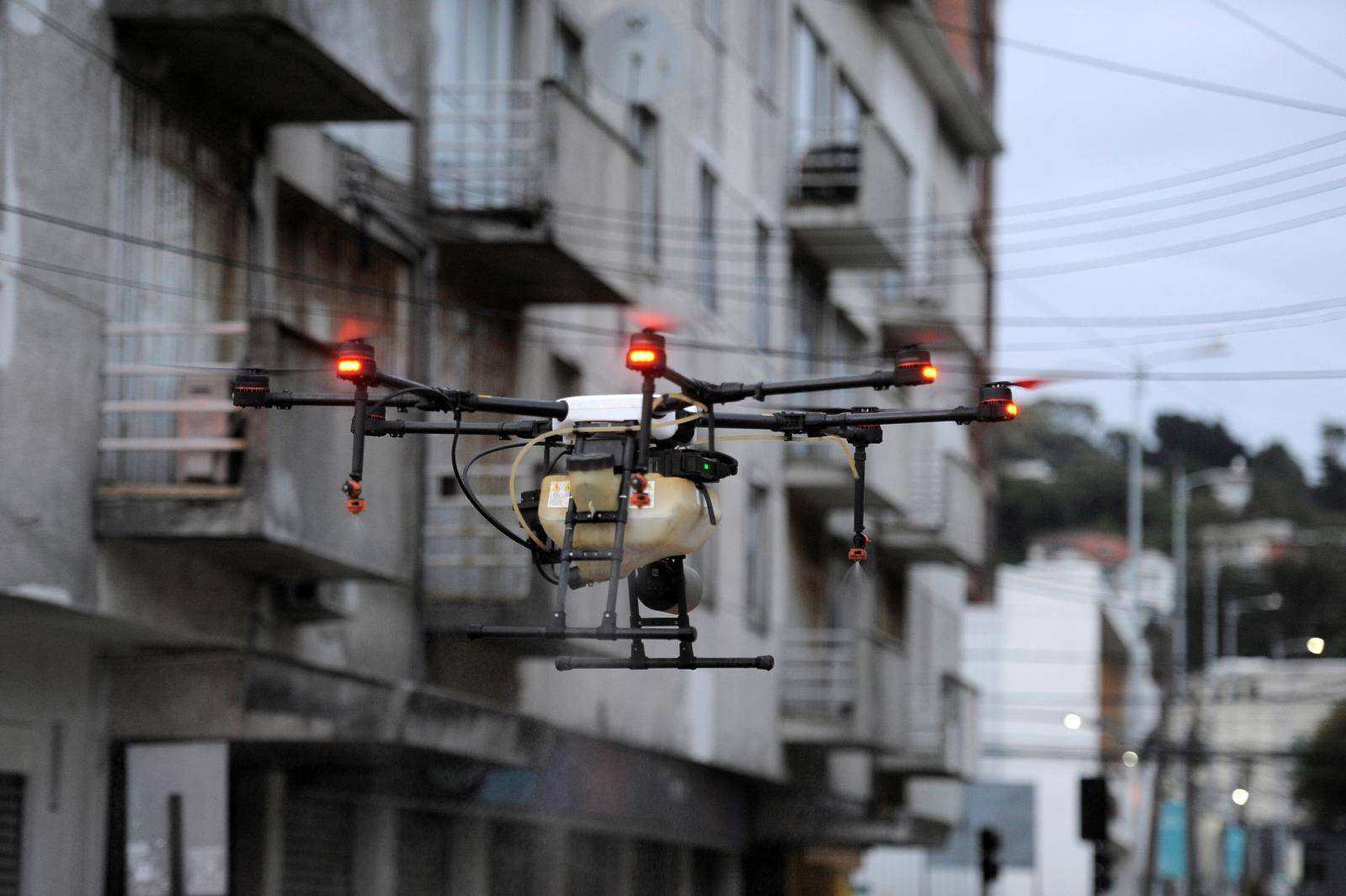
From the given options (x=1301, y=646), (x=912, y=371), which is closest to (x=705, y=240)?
(x=912, y=371)

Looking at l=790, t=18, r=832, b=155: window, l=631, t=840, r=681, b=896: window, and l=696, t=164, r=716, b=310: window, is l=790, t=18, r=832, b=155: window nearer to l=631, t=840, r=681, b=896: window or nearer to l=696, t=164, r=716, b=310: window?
l=696, t=164, r=716, b=310: window

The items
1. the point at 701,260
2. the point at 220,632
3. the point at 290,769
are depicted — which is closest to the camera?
the point at 220,632

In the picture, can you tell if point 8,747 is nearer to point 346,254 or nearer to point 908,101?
point 346,254

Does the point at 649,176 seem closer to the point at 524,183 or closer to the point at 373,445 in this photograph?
the point at 524,183

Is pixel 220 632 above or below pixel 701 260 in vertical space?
below

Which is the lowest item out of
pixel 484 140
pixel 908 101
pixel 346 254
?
pixel 346 254

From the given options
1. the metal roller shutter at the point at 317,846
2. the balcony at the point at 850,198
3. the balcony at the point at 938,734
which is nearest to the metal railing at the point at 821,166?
the balcony at the point at 850,198

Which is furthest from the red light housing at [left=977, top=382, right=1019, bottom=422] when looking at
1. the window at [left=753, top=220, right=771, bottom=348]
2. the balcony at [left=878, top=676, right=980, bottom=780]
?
the balcony at [left=878, top=676, right=980, bottom=780]

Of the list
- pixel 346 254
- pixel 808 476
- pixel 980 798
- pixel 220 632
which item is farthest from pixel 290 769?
pixel 980 798
